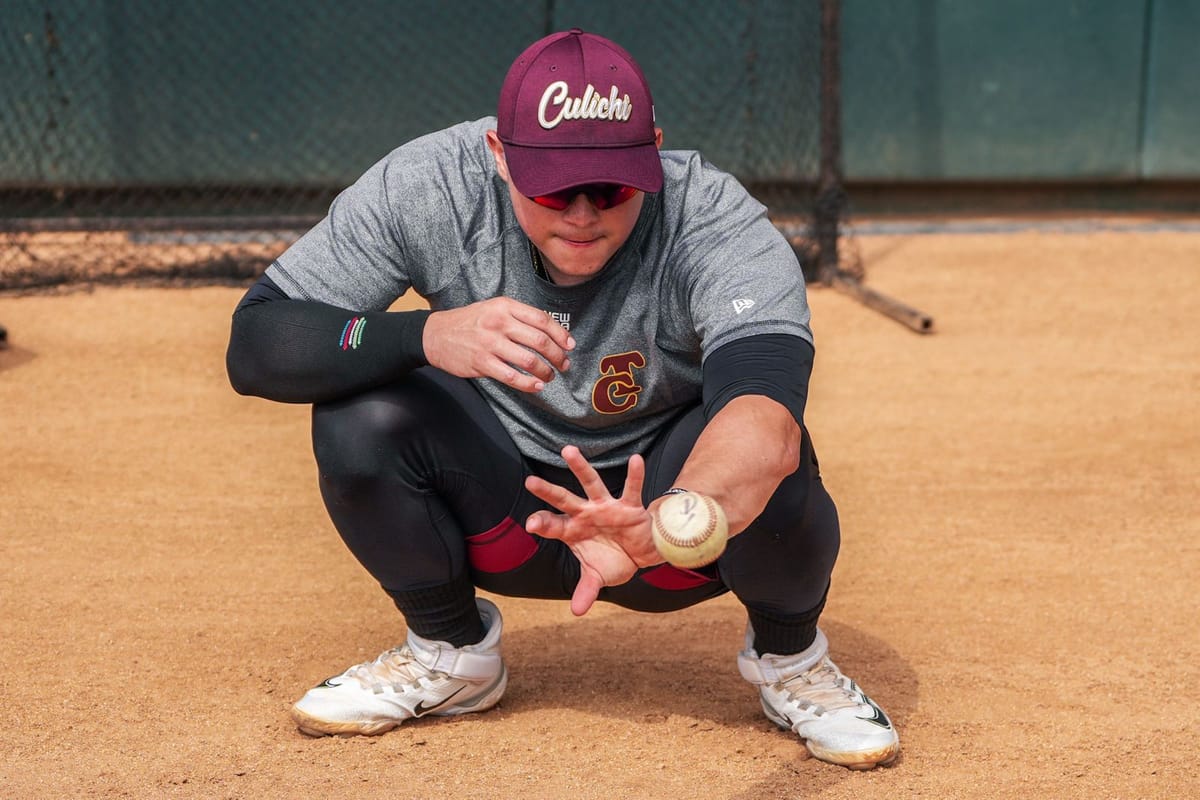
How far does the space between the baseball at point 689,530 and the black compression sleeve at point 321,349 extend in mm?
675

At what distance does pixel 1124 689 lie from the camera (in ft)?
10.1

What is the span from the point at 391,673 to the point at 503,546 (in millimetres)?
349

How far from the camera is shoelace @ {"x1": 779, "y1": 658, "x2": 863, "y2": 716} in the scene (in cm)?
279

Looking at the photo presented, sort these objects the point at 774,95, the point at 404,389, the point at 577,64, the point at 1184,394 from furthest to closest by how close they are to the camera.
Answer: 1. the point at 774,95
2. the point at 1184,394
3. the point at 404,389
4. the point at 577,64

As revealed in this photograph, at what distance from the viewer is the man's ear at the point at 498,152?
2629 millimetres

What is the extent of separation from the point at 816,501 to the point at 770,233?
1.59ft

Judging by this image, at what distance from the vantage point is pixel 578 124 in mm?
2479

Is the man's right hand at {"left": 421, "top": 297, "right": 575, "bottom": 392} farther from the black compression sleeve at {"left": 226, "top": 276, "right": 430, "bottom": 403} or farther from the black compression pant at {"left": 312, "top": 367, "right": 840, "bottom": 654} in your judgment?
the black compression pant at {"left": 312, "top": 367, "right": 840, "bottom": 654}

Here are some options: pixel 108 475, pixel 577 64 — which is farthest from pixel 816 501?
pixel 108 475

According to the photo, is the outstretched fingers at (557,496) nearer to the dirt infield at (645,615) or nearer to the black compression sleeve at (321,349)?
the black compression sleeve at (321,349)

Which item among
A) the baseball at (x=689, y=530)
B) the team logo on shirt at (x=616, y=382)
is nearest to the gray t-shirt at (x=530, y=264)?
the team logo on shirt at (x=616, y=382)

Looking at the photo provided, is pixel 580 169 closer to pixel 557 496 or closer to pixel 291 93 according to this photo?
pixel 557 496

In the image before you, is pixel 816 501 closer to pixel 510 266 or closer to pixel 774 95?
pixel 510 266

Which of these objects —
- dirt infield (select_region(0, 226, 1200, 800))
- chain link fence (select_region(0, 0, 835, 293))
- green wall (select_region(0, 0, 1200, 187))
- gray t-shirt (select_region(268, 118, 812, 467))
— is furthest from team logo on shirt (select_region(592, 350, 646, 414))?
green wall (select_region(0, 0, 1200, 187))
